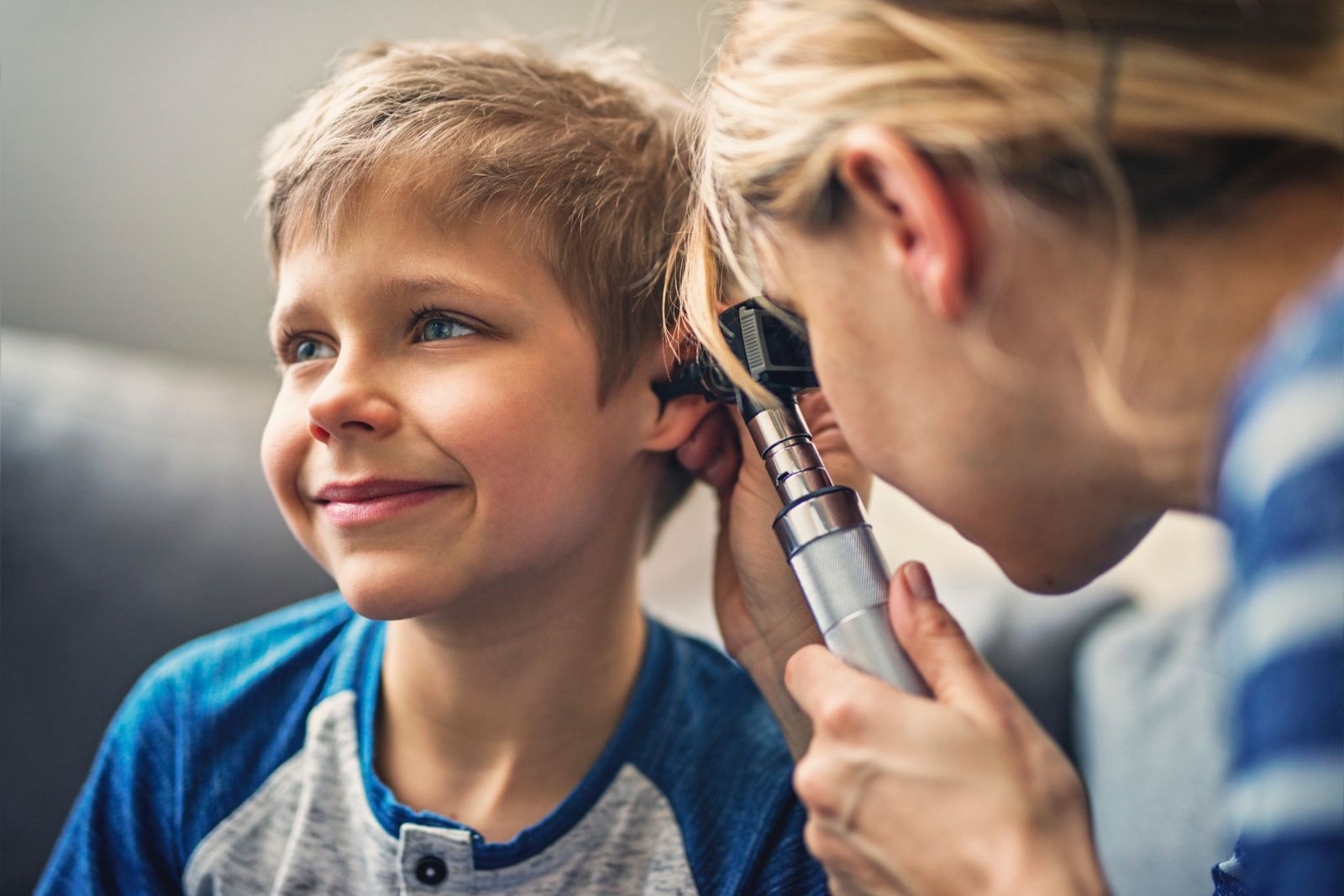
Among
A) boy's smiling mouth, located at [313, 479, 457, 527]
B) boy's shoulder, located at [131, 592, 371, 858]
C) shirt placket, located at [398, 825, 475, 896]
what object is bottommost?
shirt placket, located at [398, 825, 475, 896]

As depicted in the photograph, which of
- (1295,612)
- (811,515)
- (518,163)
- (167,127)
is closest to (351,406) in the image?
(518,163)

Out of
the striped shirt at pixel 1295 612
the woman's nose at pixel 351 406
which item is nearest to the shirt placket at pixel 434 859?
the woman's nose at pixel 351 406

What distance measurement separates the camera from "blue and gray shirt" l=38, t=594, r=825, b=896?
820mm

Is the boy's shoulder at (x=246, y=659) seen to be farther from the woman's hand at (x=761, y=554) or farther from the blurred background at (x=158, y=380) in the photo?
the woman's hand at (x=761, y=554)

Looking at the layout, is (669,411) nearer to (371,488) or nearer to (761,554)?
→ (761,554)

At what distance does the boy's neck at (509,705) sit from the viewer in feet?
2.87

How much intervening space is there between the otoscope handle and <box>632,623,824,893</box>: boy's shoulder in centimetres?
25

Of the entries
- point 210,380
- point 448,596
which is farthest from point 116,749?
point 210,380

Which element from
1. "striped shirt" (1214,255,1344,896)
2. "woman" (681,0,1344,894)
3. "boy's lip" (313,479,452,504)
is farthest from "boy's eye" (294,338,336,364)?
"striped shirt" (1214,255,1344,896)

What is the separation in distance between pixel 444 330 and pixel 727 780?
42cm

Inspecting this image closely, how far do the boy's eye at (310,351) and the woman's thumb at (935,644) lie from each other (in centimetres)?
46

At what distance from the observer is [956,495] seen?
641mm

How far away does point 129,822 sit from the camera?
88 cm

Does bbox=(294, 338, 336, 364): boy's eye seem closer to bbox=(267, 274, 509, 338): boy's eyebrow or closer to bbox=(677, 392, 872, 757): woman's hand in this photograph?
bbox=(267, 274, 509, 338): boy's eyebrow
